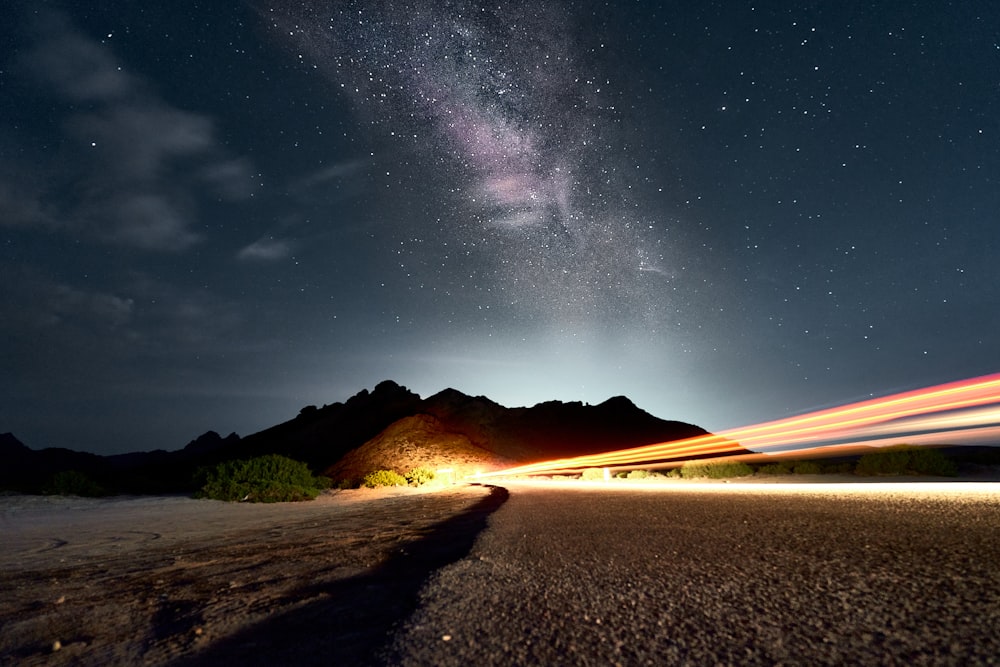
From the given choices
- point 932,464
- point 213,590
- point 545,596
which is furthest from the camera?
point 932,464

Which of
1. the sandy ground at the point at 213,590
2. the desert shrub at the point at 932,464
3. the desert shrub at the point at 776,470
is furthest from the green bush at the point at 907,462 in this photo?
the sandy ground at the point at 213,590

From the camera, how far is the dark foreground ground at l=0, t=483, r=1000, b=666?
186 cm

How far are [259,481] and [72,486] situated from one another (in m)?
7.60

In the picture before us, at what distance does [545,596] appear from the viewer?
256 centimetres

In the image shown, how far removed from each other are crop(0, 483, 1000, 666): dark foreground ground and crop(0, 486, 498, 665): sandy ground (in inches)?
0.8

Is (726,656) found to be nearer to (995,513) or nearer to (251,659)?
(251,659)

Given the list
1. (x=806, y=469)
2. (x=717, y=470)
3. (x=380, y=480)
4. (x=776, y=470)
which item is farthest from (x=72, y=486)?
(x=806, y=469)

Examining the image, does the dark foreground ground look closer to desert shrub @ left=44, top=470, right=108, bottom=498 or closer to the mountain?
desert shrub @ left=44, top=470, right=108, bottom=498

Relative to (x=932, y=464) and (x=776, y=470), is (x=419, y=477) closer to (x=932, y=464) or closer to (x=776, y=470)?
(x=776, y=470)

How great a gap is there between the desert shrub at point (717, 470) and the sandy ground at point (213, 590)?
16.5 metres

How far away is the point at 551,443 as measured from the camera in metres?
94.3

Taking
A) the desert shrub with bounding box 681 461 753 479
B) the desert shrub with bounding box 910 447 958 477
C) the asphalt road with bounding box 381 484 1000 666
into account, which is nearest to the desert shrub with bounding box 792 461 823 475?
the desert shrub with bounding box 681 461 753 479

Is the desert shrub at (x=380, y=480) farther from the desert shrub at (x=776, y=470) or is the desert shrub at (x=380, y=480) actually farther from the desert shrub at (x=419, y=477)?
the desert shrub at (x=776, y=470)

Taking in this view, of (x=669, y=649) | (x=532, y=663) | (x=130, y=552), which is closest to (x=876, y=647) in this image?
(x=669, y=649)
